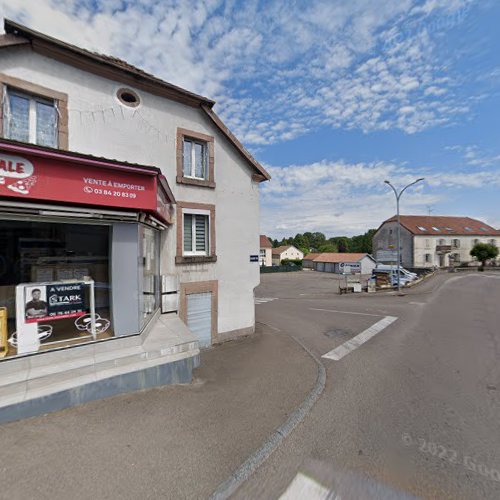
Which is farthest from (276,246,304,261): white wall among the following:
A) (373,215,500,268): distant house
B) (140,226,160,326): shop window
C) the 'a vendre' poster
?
the 'a vendre' poster

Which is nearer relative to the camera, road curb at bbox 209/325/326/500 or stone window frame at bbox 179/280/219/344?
road curb at bbox 209/325/326/500

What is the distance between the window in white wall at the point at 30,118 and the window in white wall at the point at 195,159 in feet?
10.9

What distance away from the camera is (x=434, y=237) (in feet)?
149

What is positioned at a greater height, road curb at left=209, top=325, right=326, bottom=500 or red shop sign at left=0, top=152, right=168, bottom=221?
red shop sign at left=0, top=152, right=168, bottom=221

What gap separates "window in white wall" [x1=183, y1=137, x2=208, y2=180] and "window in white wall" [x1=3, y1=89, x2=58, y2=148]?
10.9 ft

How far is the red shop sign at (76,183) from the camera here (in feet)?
12.8

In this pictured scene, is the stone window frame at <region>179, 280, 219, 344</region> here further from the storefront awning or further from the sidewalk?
the storefront awning

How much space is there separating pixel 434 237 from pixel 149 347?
52.8m

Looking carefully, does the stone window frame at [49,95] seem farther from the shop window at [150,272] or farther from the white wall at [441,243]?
the white wall at [441,243]

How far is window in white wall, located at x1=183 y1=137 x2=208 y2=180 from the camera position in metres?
8.28

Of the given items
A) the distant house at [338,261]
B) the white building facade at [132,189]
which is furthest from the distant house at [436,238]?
the white building facade at [132,189]

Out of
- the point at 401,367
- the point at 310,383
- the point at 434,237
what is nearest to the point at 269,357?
the point at 310,383

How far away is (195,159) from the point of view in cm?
848

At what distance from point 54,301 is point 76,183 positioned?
2.15m
